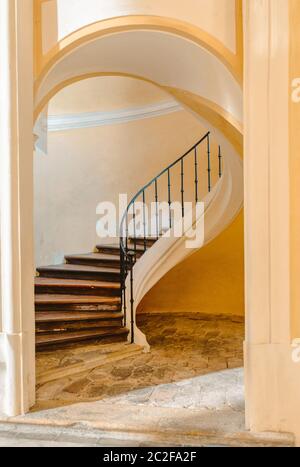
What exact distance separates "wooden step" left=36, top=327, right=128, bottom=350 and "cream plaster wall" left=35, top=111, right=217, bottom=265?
2.34m

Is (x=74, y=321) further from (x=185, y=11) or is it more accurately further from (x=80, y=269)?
(x=185, y=11)

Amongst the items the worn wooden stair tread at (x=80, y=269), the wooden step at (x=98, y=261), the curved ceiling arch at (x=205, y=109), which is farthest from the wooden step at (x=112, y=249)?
the curved ceiling arch at (x=205, y=109)

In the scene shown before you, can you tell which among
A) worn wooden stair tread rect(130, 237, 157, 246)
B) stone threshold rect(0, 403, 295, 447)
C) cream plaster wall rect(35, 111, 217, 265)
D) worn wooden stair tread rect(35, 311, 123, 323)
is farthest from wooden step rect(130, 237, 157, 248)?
stone threshold rect(0, 403, 295, 447)

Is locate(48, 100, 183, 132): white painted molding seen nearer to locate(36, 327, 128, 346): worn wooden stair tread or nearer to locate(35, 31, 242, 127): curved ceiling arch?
locate(35, 31, 242, 127): curved ceiling arch

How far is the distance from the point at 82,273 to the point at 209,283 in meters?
2.07

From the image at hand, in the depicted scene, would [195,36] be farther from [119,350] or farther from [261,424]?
[119,350]

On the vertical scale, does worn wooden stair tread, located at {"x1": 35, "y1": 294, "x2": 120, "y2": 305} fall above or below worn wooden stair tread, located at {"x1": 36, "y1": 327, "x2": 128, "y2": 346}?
above

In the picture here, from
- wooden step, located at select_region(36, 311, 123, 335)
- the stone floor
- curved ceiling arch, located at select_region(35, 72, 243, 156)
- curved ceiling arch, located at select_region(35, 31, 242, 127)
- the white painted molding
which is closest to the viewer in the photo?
curved ceiling arch, located at select_region(35, 31, 242, 127)

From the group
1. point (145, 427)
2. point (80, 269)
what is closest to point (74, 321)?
point (80, 269)

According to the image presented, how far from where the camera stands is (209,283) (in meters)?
5.23

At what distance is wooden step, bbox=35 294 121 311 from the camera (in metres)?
3.61

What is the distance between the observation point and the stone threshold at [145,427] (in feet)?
6.00

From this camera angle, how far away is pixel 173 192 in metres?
5.43

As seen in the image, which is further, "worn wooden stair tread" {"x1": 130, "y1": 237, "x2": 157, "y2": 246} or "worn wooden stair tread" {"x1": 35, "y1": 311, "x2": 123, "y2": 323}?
"worn wooden stair tread" {"x1": 130, "y1": 237, "x2": 157, "y2": 246}
